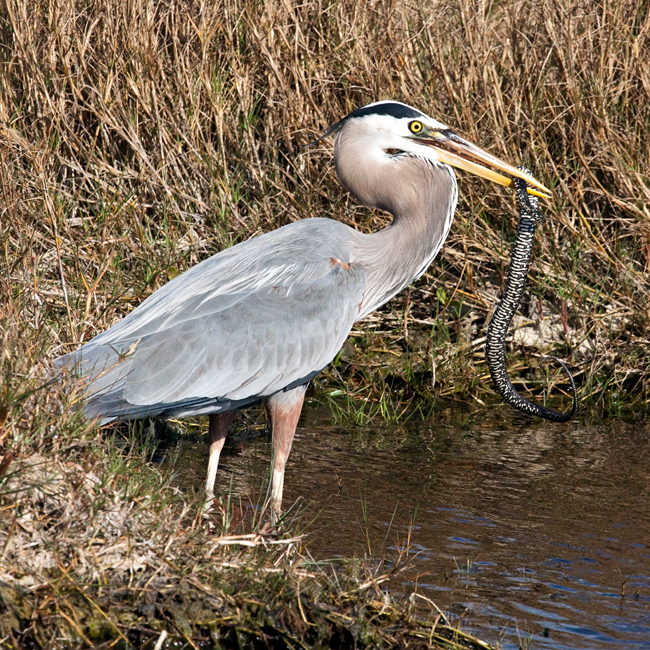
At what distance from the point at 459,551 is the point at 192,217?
303 centimetres

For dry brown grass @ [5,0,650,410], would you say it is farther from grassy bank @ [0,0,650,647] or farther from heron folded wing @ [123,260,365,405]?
heron folded wing @ [123,260,365,405]

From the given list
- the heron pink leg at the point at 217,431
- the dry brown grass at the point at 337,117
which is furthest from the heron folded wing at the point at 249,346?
the dry brown grass at the point at 337,117

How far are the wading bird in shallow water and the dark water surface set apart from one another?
0.46 metres

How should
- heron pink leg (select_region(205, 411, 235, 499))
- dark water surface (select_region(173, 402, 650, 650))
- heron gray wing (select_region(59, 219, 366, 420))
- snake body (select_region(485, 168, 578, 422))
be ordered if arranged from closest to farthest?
dark water surface (select_region(173, 402, 650, 650)) < heron gray wing (select_region(59, 219, 366, 420)) < heron pink leg (select_region(205, 411, 235, 499)) < snake body (select_region(485, 168, 578, 422))

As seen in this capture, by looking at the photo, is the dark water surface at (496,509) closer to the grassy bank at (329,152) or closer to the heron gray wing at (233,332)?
the grassy bank at (329,152)

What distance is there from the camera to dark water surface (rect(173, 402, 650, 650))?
137 inches

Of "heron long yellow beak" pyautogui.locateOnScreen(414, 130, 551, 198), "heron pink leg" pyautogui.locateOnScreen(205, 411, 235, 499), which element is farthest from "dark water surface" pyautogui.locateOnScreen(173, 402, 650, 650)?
"heron long yellow beak" pyautogui.locateOnScreen(414, 130, 551, 198)

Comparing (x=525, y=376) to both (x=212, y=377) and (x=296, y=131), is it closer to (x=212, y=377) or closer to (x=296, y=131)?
(x=296, y=131)

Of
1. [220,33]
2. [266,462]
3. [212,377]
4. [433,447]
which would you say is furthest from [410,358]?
[220,33]

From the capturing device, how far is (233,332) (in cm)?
425

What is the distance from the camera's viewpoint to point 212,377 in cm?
416

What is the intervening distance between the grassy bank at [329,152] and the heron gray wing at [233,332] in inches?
37.2

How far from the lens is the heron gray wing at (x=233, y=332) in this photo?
404cm

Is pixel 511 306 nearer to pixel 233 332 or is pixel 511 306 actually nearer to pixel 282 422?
pixel 282 422
